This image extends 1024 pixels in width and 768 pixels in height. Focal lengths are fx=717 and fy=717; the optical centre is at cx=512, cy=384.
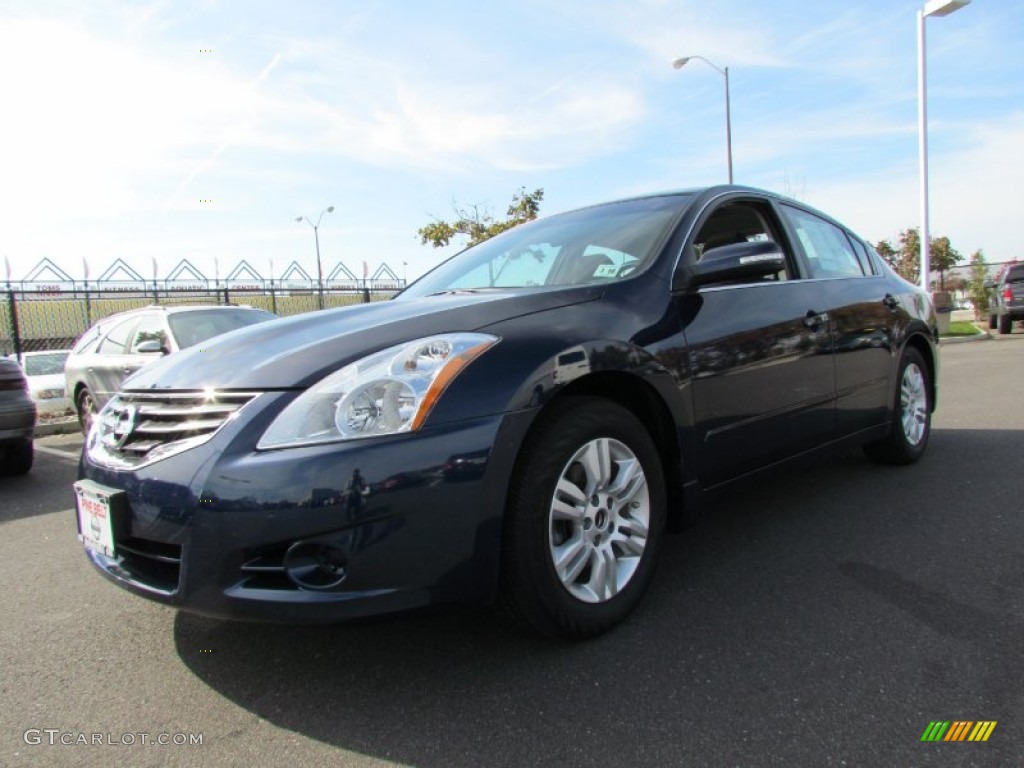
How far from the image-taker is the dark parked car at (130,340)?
7.23 m

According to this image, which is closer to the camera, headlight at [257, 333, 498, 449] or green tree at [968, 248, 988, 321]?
headlight at [257, 333, 498, 449]

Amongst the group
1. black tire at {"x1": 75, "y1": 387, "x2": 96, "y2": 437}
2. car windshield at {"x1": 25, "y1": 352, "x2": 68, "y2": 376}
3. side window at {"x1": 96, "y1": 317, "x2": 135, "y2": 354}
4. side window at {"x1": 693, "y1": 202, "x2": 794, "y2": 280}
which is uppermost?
side window at {"x1": 693, "y1": 202, "x2": 794, "y2": 280}

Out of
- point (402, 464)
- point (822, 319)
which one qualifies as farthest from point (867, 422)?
point (402, 464)

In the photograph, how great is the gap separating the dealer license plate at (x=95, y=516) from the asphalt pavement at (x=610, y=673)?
1.46 feet

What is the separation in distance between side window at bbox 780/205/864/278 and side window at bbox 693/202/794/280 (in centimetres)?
19

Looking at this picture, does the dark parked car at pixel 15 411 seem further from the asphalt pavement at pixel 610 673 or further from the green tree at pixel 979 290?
the green tree at pixel 979 290

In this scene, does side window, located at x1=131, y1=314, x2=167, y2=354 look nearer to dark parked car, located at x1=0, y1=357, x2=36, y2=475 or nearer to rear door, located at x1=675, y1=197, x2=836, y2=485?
dark parked car, located at x1=0, y1=357, x2=36, y2=475

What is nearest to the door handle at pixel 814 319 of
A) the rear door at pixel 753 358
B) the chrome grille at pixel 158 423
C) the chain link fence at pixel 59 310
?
the rear door at pixel 753 358

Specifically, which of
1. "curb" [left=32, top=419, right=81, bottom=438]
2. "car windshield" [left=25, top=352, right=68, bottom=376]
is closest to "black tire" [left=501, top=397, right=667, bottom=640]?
"curb" [left=32, top=419, right=81, bottom=438]

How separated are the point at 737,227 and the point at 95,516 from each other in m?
2.94


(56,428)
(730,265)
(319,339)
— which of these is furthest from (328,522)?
(56,428)

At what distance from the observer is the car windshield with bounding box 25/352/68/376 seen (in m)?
10.4

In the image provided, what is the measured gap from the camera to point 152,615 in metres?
2.79

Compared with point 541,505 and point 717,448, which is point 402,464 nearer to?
point 541,505
